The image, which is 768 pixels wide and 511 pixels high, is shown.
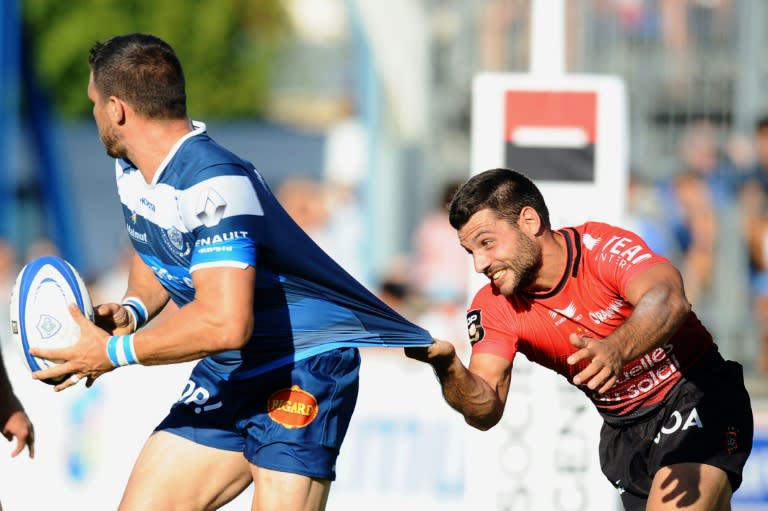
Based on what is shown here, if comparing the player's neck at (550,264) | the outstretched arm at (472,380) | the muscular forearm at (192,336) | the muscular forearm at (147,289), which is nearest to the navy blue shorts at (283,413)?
the outstretched arm at (472,380)

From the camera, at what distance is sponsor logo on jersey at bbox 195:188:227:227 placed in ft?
13.5

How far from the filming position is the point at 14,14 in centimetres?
1344

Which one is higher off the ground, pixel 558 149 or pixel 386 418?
pixel 558 149

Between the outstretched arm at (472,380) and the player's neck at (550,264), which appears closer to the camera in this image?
the outstretched arm at (472,380)

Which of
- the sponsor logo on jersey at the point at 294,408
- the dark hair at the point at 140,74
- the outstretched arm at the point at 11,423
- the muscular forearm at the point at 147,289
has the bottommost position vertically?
the outstretched arm at the point at 11,423

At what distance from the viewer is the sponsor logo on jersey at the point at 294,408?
4.50 meters

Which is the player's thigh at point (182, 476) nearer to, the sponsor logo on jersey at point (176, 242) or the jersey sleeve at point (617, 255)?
the sponsor logo on jersey at point (176, 242)

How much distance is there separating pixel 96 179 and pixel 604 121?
60.3 feet

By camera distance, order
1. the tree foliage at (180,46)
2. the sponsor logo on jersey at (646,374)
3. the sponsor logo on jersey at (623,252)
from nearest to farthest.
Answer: the sponsor logo on jersey at (623,252) → the sponsor logo on jersey at (646,374) → the tree foliage at (180,46)

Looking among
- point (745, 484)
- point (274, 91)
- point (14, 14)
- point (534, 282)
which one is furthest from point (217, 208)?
point (274, 91)

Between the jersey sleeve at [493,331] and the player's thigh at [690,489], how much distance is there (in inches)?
28.8

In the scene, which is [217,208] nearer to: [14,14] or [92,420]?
[92,420]

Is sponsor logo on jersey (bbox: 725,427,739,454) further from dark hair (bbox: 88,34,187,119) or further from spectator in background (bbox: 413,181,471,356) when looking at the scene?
spectator in background (bbox: 413,181,471,356)

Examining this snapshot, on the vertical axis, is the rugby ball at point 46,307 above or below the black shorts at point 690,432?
above
